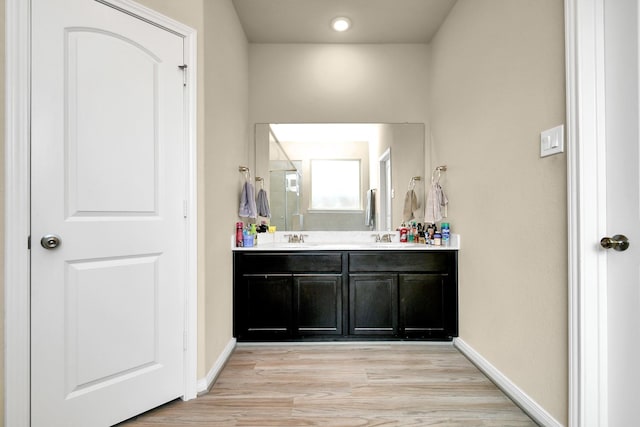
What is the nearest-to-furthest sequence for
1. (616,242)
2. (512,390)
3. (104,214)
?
(616,242), (104,214), (512,390)

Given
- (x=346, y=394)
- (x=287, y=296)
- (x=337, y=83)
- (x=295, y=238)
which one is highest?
(x=337, y=83)

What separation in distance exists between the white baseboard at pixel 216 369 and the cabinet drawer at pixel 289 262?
1.78 ft

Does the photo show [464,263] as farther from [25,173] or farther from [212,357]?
[25,173]

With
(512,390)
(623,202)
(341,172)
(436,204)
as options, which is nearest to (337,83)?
(341,172)

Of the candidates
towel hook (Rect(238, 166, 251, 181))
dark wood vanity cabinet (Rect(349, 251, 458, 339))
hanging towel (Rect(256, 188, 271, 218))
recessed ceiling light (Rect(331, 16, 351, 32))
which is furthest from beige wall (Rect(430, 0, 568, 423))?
towel hook (Rect(238, 166, 251, 181))

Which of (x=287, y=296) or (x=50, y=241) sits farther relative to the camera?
(x=287, y=296)

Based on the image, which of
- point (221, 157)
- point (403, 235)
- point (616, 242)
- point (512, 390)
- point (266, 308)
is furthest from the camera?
point (403, 235)

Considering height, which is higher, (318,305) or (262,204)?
(262,204)

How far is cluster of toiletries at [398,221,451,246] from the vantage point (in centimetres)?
262

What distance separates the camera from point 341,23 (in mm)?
2697

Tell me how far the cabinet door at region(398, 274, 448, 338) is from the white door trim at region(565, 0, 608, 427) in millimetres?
1228

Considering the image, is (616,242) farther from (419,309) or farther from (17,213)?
(17,213)

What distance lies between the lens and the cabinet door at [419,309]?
2525mm

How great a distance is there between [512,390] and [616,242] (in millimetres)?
998
